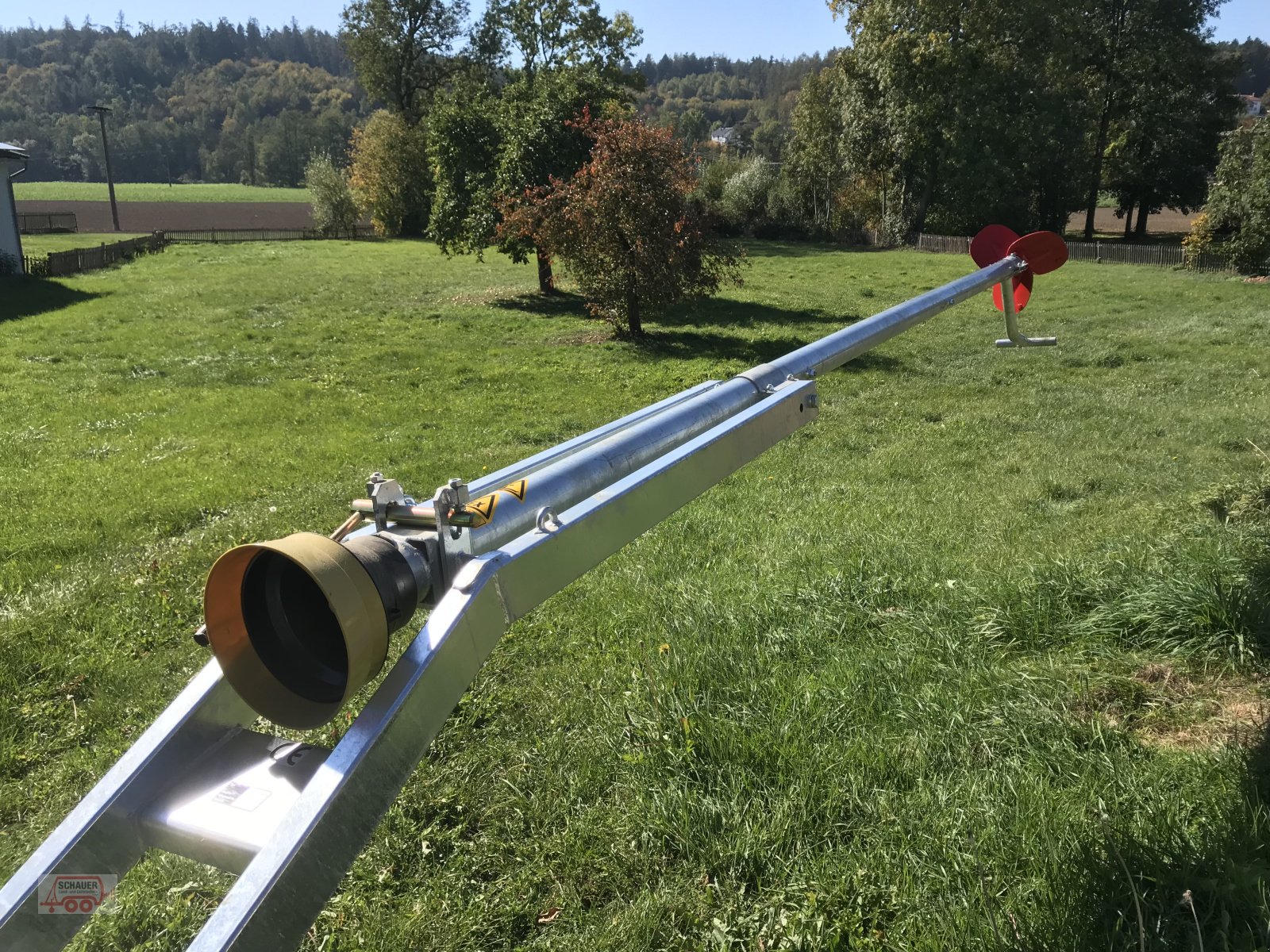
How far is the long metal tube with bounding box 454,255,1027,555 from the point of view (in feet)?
4.83

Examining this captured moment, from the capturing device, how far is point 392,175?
167 ft

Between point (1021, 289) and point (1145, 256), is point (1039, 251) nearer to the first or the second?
point (1021, 289)

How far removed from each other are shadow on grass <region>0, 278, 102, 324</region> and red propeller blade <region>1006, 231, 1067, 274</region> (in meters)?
21.7

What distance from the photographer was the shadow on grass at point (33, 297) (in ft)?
67.6

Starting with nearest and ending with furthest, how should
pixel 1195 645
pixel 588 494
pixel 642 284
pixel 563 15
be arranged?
pixel 588 494 < pixel 1195 645 < pixel 642 284 < pixel 563 15

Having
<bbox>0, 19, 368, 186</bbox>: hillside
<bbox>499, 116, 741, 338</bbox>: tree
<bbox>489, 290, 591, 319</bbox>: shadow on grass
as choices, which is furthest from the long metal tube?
<bbox>0, 19, 368, 186</bbox>: hillside

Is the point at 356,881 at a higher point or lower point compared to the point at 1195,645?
lower

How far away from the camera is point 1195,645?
3.89 m

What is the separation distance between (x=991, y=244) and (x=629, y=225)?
1361cm

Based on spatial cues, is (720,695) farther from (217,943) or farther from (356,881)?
(217,943)

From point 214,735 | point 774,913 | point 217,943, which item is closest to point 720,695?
point 774,913

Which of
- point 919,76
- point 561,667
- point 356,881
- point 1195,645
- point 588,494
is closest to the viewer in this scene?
point 588,494

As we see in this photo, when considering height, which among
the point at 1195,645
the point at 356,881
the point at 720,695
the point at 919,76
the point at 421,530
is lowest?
the point at 356,881

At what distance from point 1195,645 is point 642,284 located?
14333 mm
